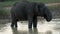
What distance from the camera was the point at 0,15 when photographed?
20.4 metres

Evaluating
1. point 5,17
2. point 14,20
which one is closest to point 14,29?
point 14,20

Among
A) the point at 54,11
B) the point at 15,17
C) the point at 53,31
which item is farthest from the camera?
the point at 54,11

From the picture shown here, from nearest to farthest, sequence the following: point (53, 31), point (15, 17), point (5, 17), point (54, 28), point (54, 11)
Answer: point (53, 31) < point (54, 28) < point (15, 17) < point (5, 17) < point (54, 11)

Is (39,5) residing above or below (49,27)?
above

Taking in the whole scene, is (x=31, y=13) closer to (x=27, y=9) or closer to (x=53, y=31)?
(x=27, y=9)

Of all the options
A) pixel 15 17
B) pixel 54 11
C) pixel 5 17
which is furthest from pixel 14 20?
pixel 54 11

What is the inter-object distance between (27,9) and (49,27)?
1.42 meters

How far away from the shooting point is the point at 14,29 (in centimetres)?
1480

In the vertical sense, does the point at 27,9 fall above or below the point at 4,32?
above

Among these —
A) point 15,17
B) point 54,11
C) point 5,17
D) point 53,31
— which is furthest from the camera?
point 54,11

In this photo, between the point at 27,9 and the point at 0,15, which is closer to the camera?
the point at 27,9

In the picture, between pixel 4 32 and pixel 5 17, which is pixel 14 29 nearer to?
pixel 4 32

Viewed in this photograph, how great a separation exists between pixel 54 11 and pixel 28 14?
26.3 ft

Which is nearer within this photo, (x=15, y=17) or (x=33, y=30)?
(x=33, y=30)
